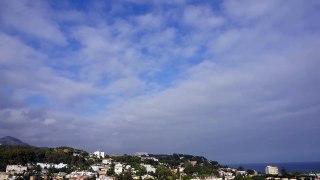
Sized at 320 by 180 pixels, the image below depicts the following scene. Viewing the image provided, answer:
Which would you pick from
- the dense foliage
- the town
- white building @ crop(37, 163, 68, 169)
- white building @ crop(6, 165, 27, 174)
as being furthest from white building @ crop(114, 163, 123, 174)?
white building @ crop(6, 165, 27, 174)

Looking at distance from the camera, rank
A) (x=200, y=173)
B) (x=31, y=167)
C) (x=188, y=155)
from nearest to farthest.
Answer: (x=31, y=167) → (x=200, y=173) → (x=188, y=155)

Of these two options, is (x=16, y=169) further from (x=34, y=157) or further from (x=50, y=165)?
(x=34, y=157)

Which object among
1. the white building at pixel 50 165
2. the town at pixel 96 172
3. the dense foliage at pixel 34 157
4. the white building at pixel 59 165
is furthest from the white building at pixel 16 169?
the white building at pixel 59 165

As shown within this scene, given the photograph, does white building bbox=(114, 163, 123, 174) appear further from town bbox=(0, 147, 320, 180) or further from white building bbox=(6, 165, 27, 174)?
white building bbox=(6, 165, 27, 174)

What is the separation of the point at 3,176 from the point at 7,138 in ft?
495

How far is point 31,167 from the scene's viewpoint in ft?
186

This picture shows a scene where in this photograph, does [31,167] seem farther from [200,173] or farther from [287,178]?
[287,178]

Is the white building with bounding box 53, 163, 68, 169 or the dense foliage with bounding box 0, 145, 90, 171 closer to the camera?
the dense foliage with bounding box 0, 145, 90, 171

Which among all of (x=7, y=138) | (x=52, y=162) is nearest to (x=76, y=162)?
(x=52, y=162)

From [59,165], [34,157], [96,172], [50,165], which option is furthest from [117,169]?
[34,157]

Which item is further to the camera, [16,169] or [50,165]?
[50,165]

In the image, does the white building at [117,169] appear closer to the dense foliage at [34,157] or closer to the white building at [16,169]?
the dense foliage at [34,157]

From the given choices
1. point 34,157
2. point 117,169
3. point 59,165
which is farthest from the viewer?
point 34,157

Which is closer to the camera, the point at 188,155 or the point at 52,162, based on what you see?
the point at 52,162
